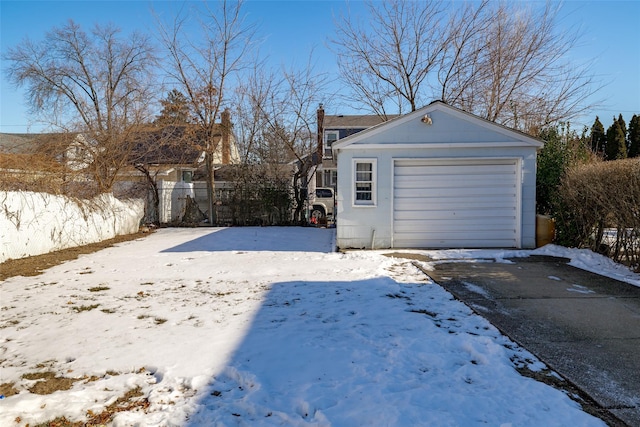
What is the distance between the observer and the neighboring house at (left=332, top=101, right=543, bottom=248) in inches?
→ 359

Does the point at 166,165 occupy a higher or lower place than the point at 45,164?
higher

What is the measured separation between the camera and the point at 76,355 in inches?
137

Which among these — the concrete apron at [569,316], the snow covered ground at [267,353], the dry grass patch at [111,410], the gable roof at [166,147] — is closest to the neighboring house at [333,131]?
the gable roof at [166,147]

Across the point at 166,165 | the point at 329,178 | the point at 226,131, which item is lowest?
the point at 329,178

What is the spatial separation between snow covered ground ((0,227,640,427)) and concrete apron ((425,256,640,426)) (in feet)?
0.87

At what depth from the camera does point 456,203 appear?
9.41 meters

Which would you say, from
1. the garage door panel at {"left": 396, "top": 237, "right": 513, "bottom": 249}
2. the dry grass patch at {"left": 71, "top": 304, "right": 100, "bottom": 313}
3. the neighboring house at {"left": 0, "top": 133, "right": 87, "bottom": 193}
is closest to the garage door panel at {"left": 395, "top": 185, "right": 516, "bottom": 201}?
the garage door panel at {"left": 396, "top": 237, "right": 513, "bottom": 249}

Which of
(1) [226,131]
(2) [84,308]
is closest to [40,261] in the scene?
(2) [84,308]

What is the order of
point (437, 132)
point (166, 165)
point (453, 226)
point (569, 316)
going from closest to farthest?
point (569, 316), point (437, 132), point (453, 226), point (166, 165)

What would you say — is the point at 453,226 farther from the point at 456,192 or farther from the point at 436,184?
the point at 436,184

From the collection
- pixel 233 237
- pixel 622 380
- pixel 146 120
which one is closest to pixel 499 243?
pixel 622 380

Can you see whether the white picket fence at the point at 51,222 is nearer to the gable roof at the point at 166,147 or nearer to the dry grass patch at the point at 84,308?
the gable roof at the point at 166,147

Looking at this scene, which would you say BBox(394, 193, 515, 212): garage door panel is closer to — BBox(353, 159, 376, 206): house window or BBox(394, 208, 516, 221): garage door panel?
BBox(394, 208, 516, 221): garage door panel

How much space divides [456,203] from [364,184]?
2277 mm
